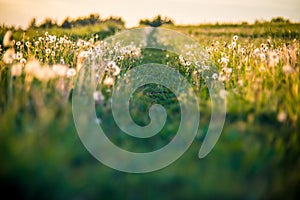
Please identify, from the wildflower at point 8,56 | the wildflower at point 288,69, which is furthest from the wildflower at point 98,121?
the wildflower at point 288,69

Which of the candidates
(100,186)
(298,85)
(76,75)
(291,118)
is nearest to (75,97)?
(76,75)


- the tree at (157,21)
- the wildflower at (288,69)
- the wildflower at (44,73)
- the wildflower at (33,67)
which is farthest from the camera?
the tree at (157,21)

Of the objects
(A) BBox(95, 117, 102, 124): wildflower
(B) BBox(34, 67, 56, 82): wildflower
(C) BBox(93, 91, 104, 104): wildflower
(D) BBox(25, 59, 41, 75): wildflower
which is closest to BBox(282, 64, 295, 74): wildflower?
(C) BBox(93, 91, 104, 104): wildflower

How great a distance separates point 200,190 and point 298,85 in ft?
8.31

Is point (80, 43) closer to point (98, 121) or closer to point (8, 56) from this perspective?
point (8, 56)

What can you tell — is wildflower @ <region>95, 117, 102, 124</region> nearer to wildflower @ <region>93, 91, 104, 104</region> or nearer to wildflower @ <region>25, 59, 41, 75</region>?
wildflower @ <region>93, 91, 104, 104</region>

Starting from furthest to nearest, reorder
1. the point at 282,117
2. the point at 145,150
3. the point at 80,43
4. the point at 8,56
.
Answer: the point at 80,43 < the point at 8,56 < the point at 282,117 < the point at 145,150

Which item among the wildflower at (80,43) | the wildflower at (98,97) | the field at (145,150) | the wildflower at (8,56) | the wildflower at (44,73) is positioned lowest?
the field at (145,150)

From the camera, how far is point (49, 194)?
251cm

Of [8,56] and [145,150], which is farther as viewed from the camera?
[8,56]

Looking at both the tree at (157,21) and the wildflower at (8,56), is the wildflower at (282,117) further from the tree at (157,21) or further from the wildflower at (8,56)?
the tree at (157,21)

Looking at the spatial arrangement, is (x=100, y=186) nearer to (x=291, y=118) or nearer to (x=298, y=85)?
(x=291, y=118)

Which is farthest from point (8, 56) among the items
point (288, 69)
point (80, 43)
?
point (288, 69)

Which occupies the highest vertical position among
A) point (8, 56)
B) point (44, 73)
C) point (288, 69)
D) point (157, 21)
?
point (157, 21)
